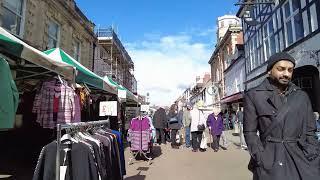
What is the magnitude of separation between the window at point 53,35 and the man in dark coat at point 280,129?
1352 cm

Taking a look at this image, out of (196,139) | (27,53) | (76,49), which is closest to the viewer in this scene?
(27,53)

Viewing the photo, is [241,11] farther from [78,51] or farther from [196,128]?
[196,128]

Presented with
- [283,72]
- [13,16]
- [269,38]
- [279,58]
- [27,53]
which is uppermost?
[269,38]

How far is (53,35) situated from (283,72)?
14.3 m

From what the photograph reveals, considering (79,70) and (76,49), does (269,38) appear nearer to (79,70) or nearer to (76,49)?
(76,49)

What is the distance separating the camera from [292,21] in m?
15.7

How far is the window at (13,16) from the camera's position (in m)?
11.2

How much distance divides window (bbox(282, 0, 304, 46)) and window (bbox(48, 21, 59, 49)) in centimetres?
1199

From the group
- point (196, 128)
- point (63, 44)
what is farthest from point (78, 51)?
point (196, 128)

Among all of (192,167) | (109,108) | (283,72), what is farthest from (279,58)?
(192,167)

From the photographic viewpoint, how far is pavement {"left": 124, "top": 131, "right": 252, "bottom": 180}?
7635mm

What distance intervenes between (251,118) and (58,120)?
409 cm

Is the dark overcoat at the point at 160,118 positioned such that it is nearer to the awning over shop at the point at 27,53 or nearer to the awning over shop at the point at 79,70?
the awning over shop at the point at 79,70

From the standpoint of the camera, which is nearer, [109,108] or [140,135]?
[109,108]
